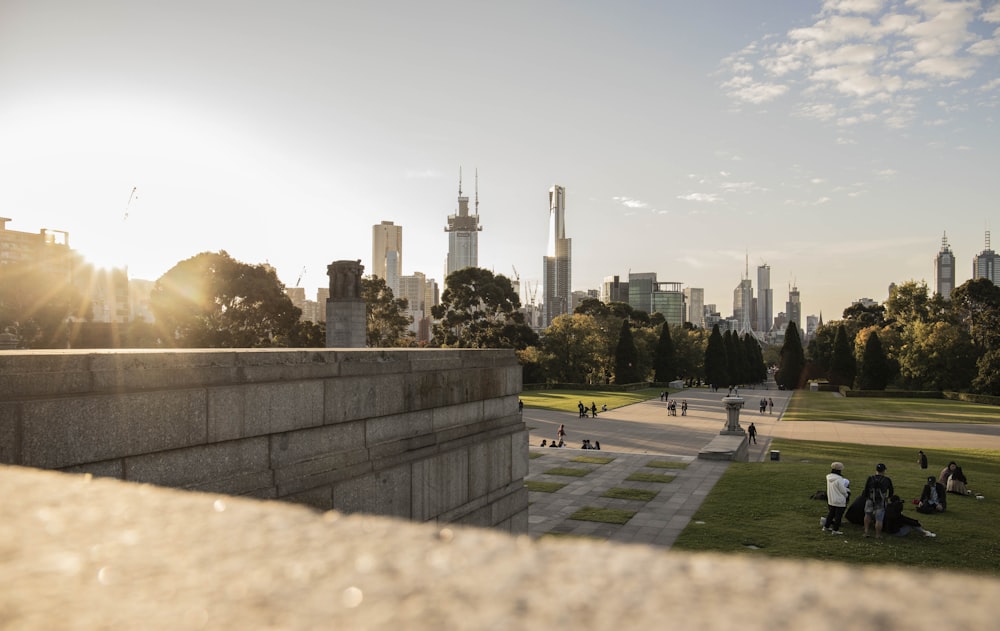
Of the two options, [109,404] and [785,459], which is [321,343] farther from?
[109,404]

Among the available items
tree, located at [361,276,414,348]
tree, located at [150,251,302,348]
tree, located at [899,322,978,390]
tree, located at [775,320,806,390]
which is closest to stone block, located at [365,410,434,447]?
tree, located at [150,251,302,348]

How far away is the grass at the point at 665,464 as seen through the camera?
24298 millimetres

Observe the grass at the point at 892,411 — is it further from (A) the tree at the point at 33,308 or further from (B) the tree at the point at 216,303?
(A) the tree at the point at 33,308

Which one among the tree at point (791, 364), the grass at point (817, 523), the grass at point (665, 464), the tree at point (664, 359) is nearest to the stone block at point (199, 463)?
the grass at point (817, 523)

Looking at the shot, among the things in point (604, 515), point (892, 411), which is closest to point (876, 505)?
point (604, 515)

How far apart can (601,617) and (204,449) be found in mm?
5842

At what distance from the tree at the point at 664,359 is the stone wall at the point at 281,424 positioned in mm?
80719

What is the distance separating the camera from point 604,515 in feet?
55.3

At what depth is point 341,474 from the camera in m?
7.49

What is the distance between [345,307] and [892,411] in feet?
148

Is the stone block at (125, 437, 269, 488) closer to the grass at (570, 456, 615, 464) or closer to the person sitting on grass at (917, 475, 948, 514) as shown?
the person sitting on grass at (917, 475, 948, 514)

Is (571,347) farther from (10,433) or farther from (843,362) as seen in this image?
(10,433)

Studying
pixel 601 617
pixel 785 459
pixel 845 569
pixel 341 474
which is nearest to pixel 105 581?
pixel 601 617

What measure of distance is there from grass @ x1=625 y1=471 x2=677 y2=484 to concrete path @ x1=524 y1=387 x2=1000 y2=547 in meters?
0.28
